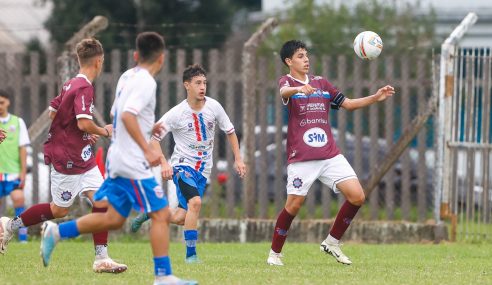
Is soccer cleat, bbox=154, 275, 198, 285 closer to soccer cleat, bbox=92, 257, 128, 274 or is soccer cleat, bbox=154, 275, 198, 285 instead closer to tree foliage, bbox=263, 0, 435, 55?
soccer cleat, bbox=92, 257, 128, 274

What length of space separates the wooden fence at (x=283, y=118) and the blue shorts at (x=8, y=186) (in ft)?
3.79

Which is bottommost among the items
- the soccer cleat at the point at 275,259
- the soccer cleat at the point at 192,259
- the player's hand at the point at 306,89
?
the soccer cleat at the point at 192,259

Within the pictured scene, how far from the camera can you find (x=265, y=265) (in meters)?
11.5

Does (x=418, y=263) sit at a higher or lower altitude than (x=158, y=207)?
lower

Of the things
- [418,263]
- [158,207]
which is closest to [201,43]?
[418,263]

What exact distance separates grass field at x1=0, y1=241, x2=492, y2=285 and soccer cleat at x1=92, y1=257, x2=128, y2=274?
0.28ft

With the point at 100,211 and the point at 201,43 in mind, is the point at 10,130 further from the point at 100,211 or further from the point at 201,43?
the point at 201,43

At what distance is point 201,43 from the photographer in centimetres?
2438

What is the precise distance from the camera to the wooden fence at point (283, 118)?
52.3ft

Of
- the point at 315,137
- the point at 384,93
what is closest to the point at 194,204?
the point at 315,137

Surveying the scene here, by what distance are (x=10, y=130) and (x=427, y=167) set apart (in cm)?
550

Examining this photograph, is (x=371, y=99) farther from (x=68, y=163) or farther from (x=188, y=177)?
(x=68, y=163)

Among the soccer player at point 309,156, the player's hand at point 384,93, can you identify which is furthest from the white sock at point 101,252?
the player's hand at point 384,93

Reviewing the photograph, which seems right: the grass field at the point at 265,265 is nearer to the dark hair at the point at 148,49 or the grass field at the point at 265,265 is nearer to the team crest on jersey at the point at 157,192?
the team crest on jersey at the point at 157,192
